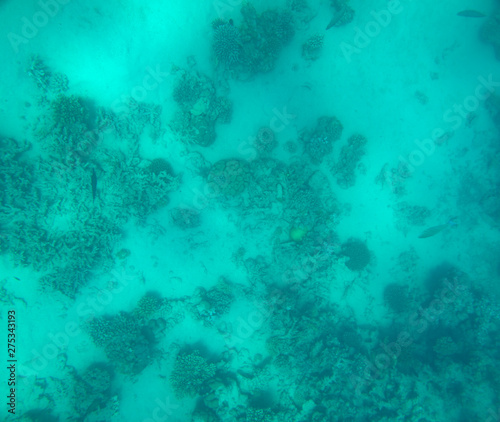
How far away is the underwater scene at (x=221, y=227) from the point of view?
891 centimetres

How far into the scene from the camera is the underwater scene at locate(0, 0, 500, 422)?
891 cm

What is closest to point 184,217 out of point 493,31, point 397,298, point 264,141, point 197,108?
point 197,108

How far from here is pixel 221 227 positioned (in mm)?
9625

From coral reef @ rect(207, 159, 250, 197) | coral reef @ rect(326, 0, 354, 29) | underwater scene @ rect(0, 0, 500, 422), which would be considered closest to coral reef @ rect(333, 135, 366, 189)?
underwater scene @ rect(0, 0, 500, 422)

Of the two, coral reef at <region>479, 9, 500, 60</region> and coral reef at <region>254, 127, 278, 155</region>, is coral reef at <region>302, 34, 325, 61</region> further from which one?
coral reef at <region>479, 9, 500, 60</region>

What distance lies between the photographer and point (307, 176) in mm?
9672

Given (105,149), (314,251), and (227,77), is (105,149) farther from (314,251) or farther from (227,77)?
(314,251)

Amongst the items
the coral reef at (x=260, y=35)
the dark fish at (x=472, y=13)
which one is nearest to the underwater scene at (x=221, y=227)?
the coral reef at (x=260, y=35)

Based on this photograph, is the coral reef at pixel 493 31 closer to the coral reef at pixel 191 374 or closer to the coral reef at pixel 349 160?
the coral reef at pixel 349 160

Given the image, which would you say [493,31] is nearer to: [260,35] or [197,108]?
[260,35]

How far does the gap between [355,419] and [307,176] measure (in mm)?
8161

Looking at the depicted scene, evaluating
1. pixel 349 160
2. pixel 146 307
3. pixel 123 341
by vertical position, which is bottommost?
pixel 123 341

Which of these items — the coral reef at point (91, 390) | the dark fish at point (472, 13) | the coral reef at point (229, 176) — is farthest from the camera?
the dark fish at point (472, 13)

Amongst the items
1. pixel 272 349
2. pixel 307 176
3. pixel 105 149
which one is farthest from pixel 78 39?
pixel 272 349
